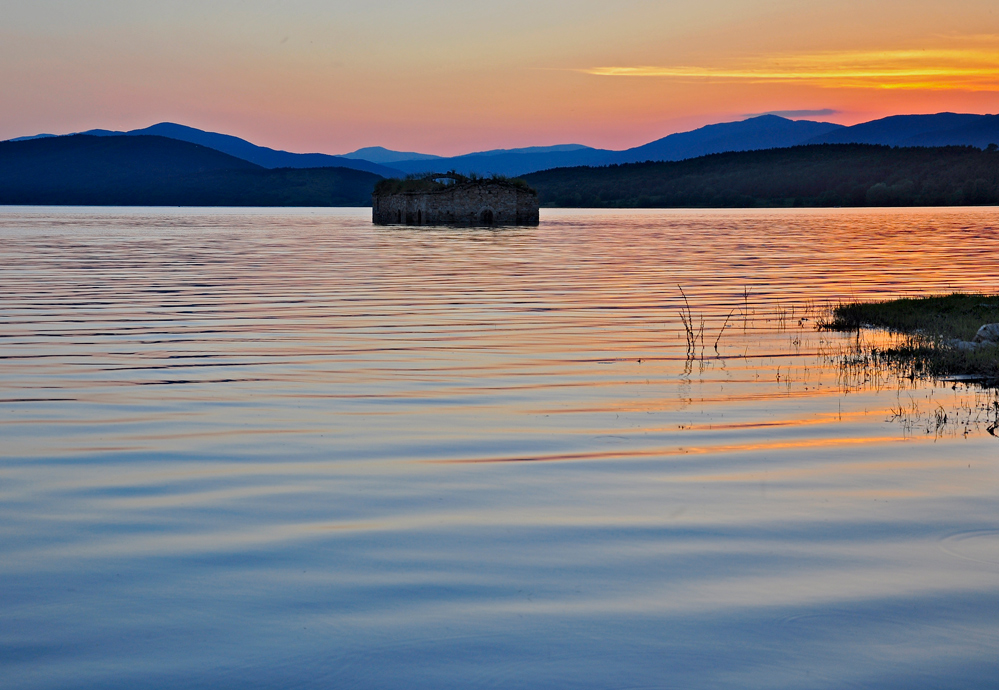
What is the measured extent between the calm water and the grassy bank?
0.96 meters

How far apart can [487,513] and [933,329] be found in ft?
39.9

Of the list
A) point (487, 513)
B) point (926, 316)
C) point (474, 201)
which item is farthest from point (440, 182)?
point (487, 513)

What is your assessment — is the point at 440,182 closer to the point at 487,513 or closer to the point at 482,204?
the point at 482,204

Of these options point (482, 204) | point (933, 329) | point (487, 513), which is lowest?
point (487, 513)

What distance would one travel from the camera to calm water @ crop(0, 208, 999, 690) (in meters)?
4.64

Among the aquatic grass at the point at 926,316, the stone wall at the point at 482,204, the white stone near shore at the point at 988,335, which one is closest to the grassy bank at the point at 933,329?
the aquatic grass at the point at 926,316

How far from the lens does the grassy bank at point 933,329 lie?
13.5 metres

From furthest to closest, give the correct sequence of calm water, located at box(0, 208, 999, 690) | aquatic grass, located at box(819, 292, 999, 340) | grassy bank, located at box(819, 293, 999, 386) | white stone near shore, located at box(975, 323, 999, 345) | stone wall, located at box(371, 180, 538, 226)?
stone wall, located at box(371, 180, 538, 226)
aquatic grass, located at box(819, 292, 999, 340)
white stone near shore, located at box(975, 323, 999, 345)
grassy bank, located at box(819, 293, 999, 386)
calm water, located at box(0, 208, 999, 690)

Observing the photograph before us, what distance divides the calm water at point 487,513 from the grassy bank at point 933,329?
0.96 m

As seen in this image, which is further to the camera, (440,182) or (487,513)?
(440,182)

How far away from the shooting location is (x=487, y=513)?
6.92 metres

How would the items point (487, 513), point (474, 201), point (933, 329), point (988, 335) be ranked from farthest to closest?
point (474, 201)
point (933, 329)
point (988, 335)
point (487, 513)

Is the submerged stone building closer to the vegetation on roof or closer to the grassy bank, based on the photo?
the vegetation on roof

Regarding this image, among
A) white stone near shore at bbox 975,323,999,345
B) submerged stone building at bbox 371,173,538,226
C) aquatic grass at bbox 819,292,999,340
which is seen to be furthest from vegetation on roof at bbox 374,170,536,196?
white stone near shore at bbox 975,323,999,345
